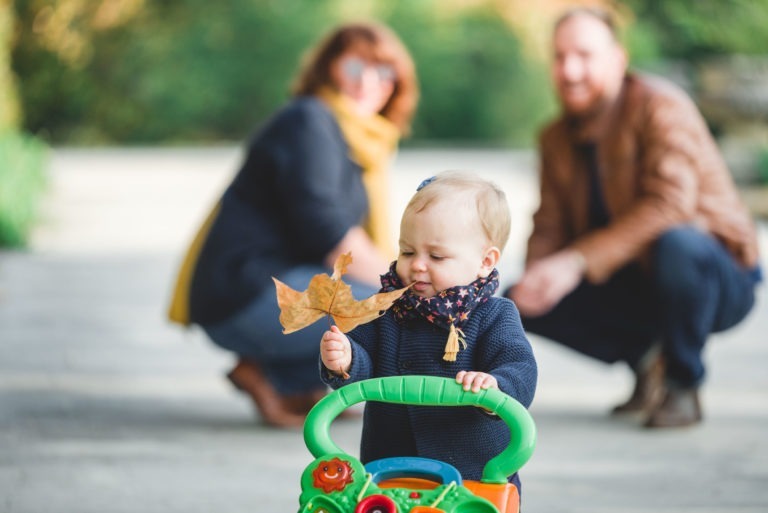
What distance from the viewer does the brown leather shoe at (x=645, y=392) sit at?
4863 millimetres

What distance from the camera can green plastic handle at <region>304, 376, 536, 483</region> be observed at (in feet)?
8.07

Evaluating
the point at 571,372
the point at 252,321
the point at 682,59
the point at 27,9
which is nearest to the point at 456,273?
the point at 252,321

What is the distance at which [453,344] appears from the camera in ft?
8.82

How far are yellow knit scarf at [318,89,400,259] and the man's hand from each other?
582 millimetres

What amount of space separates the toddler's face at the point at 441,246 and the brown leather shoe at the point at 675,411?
2086mm

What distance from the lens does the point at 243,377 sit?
4.66 metres

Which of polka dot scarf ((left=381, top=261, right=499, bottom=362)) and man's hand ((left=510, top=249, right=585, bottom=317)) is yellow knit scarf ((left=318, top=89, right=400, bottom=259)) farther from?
polka dot scarf ((left=381, top=261, right=499, bottom=362))

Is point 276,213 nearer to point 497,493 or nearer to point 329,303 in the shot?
point 329,303

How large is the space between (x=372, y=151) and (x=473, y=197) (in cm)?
213

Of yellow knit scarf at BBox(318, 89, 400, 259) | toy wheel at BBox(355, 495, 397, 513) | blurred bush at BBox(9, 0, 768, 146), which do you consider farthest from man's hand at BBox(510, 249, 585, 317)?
blurred bush at BBox(9, 0, 768, 146)

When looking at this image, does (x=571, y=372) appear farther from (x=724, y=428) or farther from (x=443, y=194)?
(x=443, y=194)

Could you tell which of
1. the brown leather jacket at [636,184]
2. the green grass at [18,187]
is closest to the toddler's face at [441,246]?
the brown leather jacket at [636,184]

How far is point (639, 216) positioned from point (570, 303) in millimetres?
461

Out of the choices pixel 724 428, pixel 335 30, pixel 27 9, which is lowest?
pixel 724 428
